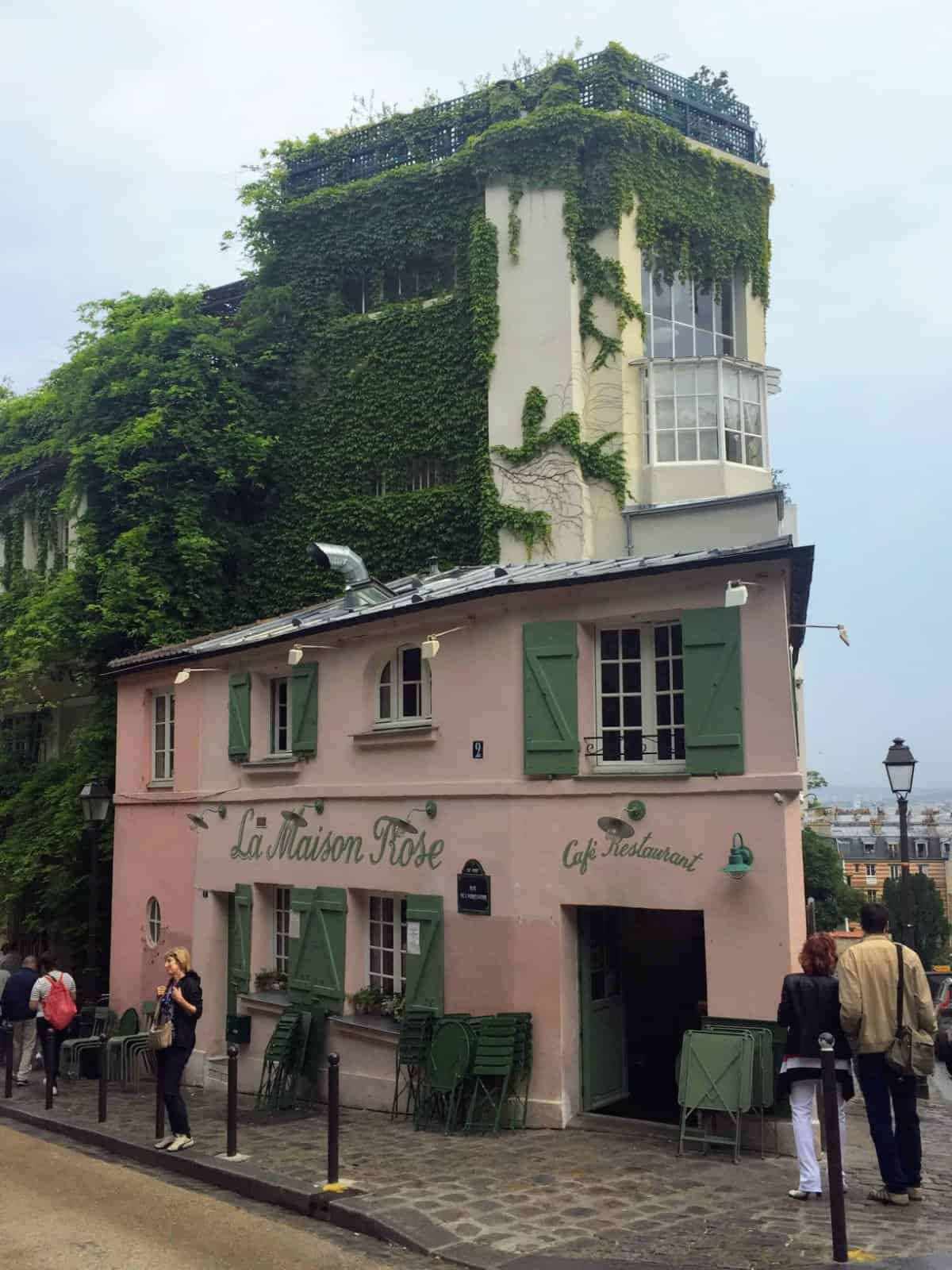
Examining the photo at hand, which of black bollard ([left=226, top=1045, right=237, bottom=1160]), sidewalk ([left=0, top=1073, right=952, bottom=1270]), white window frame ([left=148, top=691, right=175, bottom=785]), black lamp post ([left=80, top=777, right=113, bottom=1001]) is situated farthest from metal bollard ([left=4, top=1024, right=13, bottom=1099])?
black bollard ([left=226, top=1045, right=237, bottom=1160])

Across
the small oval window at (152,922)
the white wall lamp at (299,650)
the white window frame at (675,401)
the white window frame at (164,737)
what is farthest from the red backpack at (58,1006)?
the white window frame at (675,401)

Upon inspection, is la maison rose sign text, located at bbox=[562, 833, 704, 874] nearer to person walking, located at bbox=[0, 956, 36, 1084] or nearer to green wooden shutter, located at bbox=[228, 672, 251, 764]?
green wooden shutter, located at bbox=[228, 672, 251, 764]

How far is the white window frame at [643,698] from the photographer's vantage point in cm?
1073

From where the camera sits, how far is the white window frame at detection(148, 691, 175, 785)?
1703 cm

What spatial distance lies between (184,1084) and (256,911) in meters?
2.77

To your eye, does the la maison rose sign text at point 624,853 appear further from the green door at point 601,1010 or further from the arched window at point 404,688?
the arched window at point 404,688

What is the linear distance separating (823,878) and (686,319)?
11.5m

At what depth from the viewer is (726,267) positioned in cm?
2353

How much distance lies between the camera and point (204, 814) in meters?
15.7

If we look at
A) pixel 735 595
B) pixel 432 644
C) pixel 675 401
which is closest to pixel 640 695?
pixel 735 595

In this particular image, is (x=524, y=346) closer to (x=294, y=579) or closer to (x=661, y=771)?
(x=294, y=579)

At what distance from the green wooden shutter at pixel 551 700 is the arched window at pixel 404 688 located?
172cm

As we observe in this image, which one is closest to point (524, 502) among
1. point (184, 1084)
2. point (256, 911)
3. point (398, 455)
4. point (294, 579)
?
point (398, 455)

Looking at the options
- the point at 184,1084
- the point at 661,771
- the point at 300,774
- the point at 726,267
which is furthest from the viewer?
the point at 726,267
